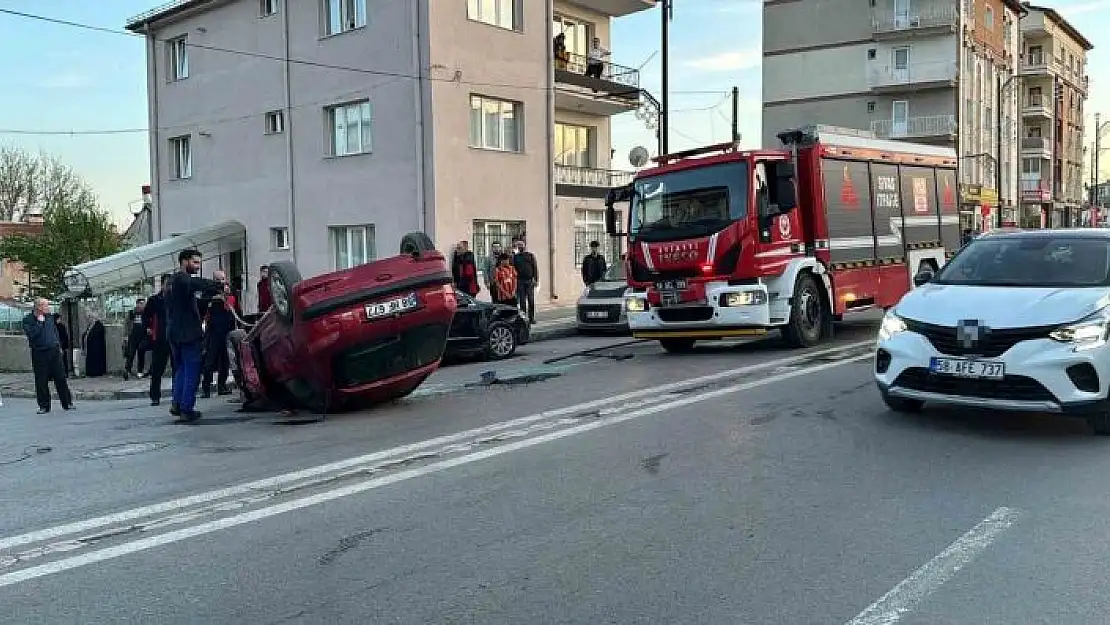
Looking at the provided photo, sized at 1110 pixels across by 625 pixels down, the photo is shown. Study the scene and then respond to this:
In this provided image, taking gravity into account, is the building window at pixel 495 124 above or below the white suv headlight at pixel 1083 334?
above

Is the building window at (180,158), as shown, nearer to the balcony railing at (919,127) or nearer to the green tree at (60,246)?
the green tree at (60,246)

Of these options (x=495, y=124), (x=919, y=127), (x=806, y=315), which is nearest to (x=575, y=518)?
(x=806, y=315)

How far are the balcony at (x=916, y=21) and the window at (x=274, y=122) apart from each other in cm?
3932

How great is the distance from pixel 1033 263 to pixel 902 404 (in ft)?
5.42

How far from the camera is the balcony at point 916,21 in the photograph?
51125 mm

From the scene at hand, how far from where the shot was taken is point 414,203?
22047 mm

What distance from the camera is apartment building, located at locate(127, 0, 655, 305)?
72.4ft

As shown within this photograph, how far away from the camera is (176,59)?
98.0 feet

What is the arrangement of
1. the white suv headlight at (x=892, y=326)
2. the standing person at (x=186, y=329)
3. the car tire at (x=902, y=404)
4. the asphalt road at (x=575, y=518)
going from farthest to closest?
1. the standing person at (x=186, y=329)
2. the car tire at (x=902, y=404)
3. the white suv headlight at (x=892, y=326)
4. the asphalt road at (x=575, y=518)

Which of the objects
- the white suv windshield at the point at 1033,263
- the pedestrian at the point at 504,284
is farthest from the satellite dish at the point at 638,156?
the white suv windshield at the point at 1033,263

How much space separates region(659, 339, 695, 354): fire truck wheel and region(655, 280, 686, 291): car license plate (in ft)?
4.11

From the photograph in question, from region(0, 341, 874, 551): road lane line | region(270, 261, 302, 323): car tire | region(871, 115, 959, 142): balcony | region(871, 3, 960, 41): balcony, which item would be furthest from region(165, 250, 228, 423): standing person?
region(871, 3, 960, 41): balcony

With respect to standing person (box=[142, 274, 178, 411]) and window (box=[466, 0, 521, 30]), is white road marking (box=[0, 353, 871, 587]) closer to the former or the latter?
standing person (box=[142, 274, 178, 411])

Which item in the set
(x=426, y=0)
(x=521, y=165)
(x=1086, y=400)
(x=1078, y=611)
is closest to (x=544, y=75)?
(x=521, y=165)
